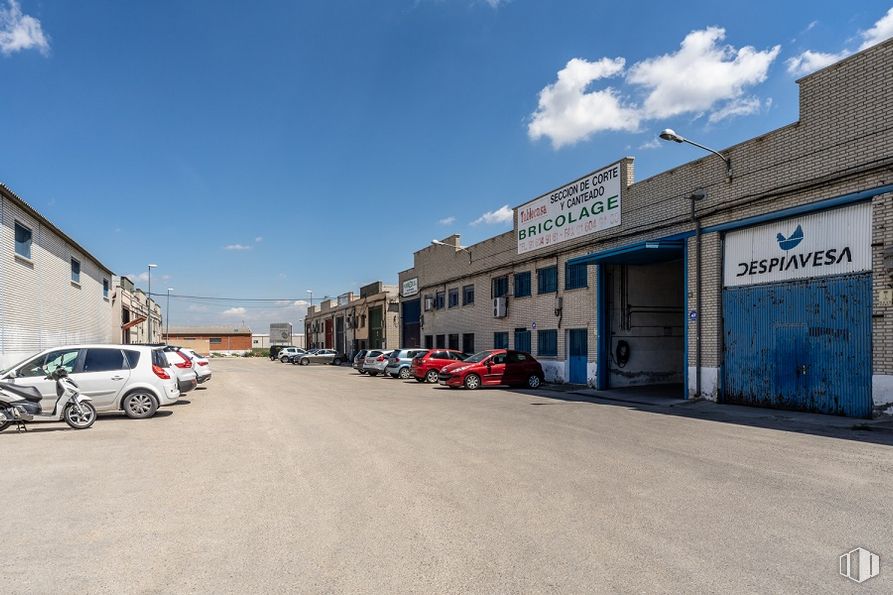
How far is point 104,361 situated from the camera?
41.9 feet

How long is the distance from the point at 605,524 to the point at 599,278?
17.4m

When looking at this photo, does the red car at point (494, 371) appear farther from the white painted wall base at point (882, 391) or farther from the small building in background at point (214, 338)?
the small building in background at point (214, 338)

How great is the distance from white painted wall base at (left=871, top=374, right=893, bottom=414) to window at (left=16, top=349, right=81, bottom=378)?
16.8 metres

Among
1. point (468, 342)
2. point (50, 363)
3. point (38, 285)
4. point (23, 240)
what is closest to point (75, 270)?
point (38, 285)

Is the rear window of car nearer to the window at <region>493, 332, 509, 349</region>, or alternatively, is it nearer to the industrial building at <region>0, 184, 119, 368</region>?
the industrial building at <region>0, 184, 119, 368</region>

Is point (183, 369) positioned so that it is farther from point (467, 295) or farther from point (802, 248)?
point (467, 295)

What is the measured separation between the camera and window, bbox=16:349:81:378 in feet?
39.5

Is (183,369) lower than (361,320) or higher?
lower

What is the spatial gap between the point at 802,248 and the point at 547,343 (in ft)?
41.7

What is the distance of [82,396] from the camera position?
11.7 meters

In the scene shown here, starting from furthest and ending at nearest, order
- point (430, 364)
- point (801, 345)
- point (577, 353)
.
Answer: point (430, 364)
point (577, 353)
point (801, 345)

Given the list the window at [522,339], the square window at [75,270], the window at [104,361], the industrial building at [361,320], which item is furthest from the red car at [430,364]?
the industrial building at [361,320]

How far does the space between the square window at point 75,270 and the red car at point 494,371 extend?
1875 centimetres

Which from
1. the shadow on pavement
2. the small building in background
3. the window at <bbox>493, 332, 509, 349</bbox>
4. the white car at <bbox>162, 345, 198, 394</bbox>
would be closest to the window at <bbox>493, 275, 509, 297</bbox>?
the window at <bbox>493, 332, 509, 349</bbox>
